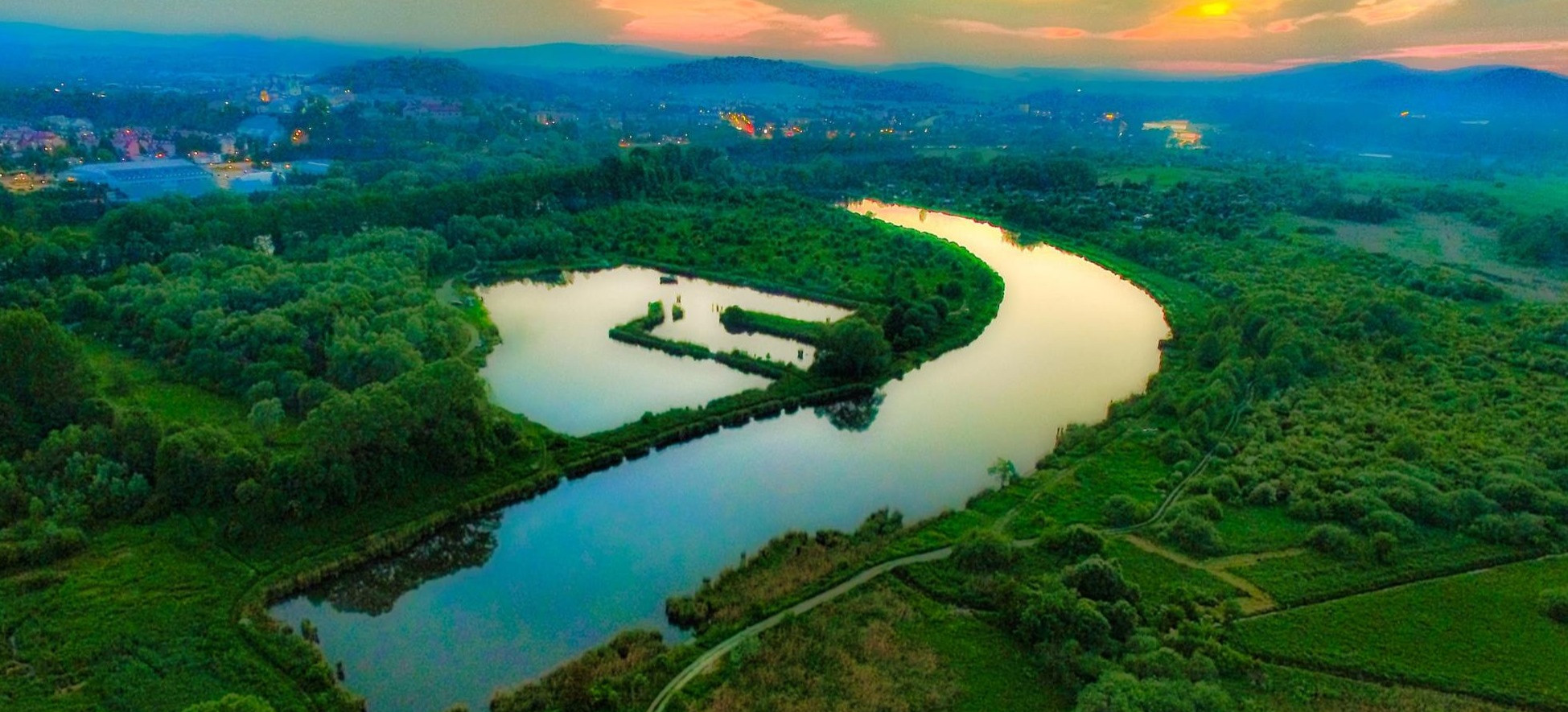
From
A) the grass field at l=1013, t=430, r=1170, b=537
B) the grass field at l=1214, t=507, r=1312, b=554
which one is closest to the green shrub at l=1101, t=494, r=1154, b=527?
the grass field at l=1013, t=430, r=1170, b=537

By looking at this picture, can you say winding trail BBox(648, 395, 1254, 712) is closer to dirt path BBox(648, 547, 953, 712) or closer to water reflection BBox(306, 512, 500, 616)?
dirt path BBox(648, 547, 953, 712)

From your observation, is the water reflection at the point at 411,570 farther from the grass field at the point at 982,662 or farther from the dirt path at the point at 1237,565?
the dirt path at the point at 1237,565

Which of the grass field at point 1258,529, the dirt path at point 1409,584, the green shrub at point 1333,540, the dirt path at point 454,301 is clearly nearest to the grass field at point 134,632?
the dirt path at point 454,301

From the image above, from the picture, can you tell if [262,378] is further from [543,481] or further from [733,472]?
[733,472]

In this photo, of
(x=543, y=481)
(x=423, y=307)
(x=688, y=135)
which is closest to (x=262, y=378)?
(x=423, y=307)

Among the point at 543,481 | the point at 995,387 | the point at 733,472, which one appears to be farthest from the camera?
the point at 995,387

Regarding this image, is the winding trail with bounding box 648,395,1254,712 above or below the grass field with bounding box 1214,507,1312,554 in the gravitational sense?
below
